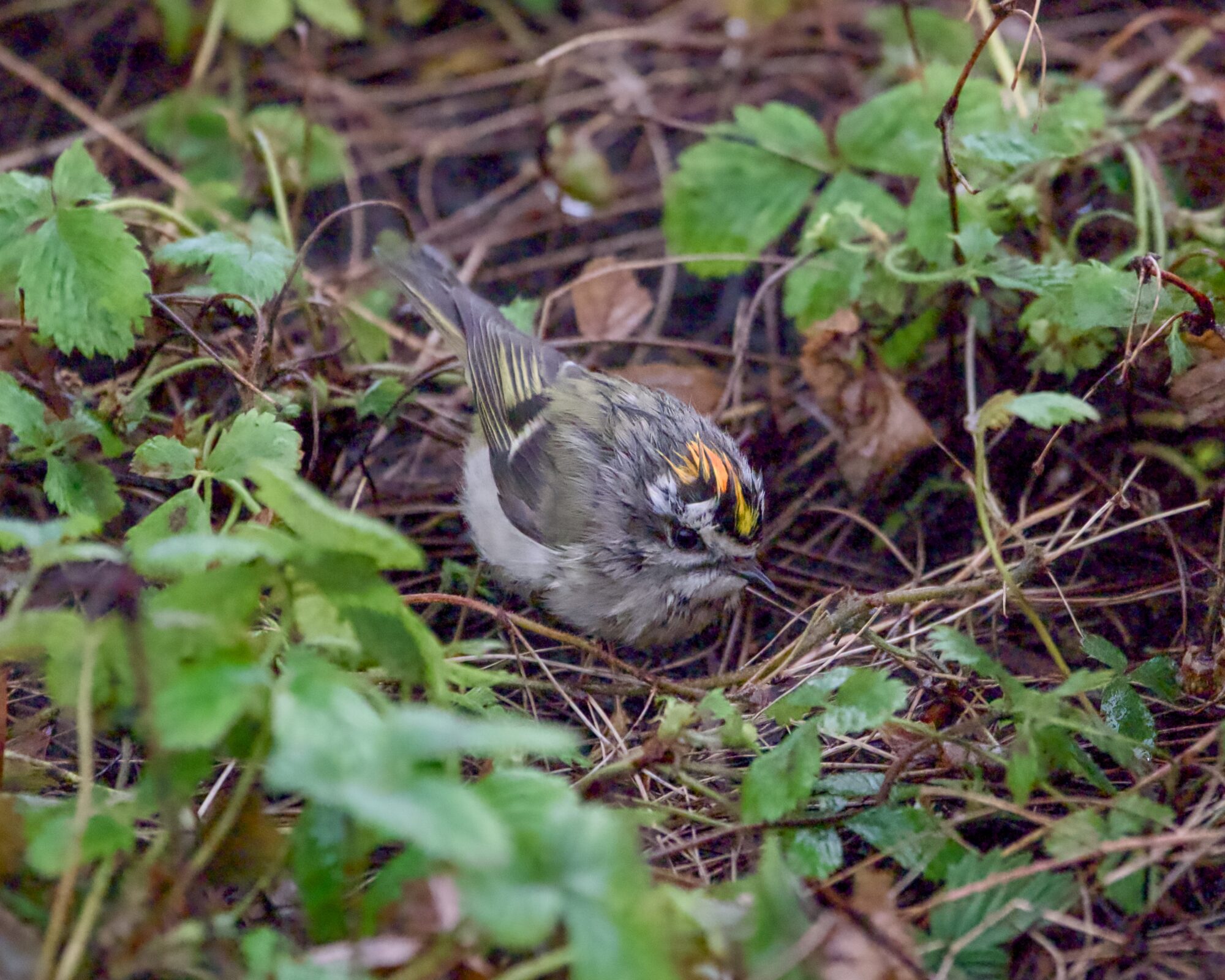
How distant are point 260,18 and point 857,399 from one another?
294 cm

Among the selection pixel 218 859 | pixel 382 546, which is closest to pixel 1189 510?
pixel 382 546

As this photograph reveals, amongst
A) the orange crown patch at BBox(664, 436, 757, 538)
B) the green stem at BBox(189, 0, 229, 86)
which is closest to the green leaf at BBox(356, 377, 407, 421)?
the orange crown patch at BBox(664, 436, 757, 538)

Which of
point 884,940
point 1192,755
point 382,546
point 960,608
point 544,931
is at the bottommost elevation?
point 960,608

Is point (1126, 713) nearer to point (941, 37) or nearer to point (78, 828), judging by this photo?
point (78, 828)

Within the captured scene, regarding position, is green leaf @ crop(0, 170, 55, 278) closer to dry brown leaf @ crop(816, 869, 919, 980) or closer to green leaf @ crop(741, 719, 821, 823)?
green leaf @ crop(741, 719, 821, 823)

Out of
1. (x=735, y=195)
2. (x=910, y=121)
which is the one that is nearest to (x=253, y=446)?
(x=735, y=195)

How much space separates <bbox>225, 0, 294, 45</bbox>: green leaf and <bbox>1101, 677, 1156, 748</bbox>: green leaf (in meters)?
3.92

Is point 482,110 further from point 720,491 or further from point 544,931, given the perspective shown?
point 544,931

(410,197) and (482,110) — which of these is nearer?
(410,197)

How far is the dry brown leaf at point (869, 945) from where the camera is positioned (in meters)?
1.78

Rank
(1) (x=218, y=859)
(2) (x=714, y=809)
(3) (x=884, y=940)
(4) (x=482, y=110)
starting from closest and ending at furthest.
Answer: (3) (x=884, y=940)
(1) (x=218, y=859)
(2) (x=714, y=809)
(4) (x=482, y=110)

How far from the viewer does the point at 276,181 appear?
368 centimetres

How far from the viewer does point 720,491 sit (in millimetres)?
3145

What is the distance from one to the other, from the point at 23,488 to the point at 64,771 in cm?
113
